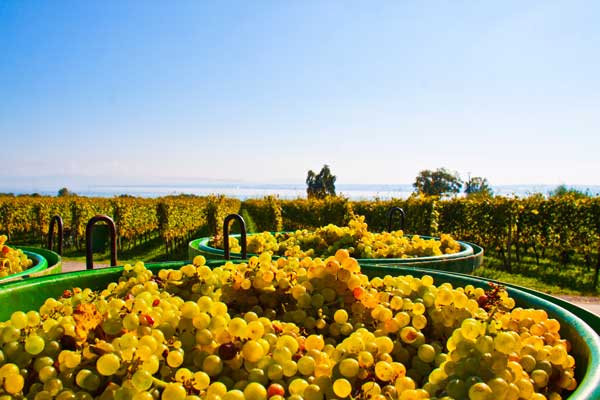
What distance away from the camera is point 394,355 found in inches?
43.9

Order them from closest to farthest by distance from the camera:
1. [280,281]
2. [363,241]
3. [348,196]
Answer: [280,281] < [363,241] < [348,196]

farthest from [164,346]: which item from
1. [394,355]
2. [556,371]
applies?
[556,371]

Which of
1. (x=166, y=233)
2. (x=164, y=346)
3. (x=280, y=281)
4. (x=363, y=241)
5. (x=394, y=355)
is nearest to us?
(x=164, y=346)

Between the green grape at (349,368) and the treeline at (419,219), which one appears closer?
the green grape at (349,368)

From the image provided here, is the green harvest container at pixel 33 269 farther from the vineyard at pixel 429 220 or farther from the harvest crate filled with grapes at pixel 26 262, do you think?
the vineyard at pixel 429 220

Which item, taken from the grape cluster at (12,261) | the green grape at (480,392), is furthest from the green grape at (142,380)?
the grape cluster at (12,261)

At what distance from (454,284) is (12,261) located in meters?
2.42

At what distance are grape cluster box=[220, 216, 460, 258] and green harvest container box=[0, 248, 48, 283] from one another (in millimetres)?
1542

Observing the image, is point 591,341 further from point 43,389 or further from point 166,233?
point 166,233

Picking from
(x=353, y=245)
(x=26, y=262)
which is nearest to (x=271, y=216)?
(x=353, y=245)

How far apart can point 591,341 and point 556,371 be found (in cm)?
12

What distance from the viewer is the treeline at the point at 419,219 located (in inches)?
564

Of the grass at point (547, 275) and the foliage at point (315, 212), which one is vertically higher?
the foliage at point (315, 212)

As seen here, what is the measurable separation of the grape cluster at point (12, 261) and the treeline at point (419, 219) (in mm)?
7337
